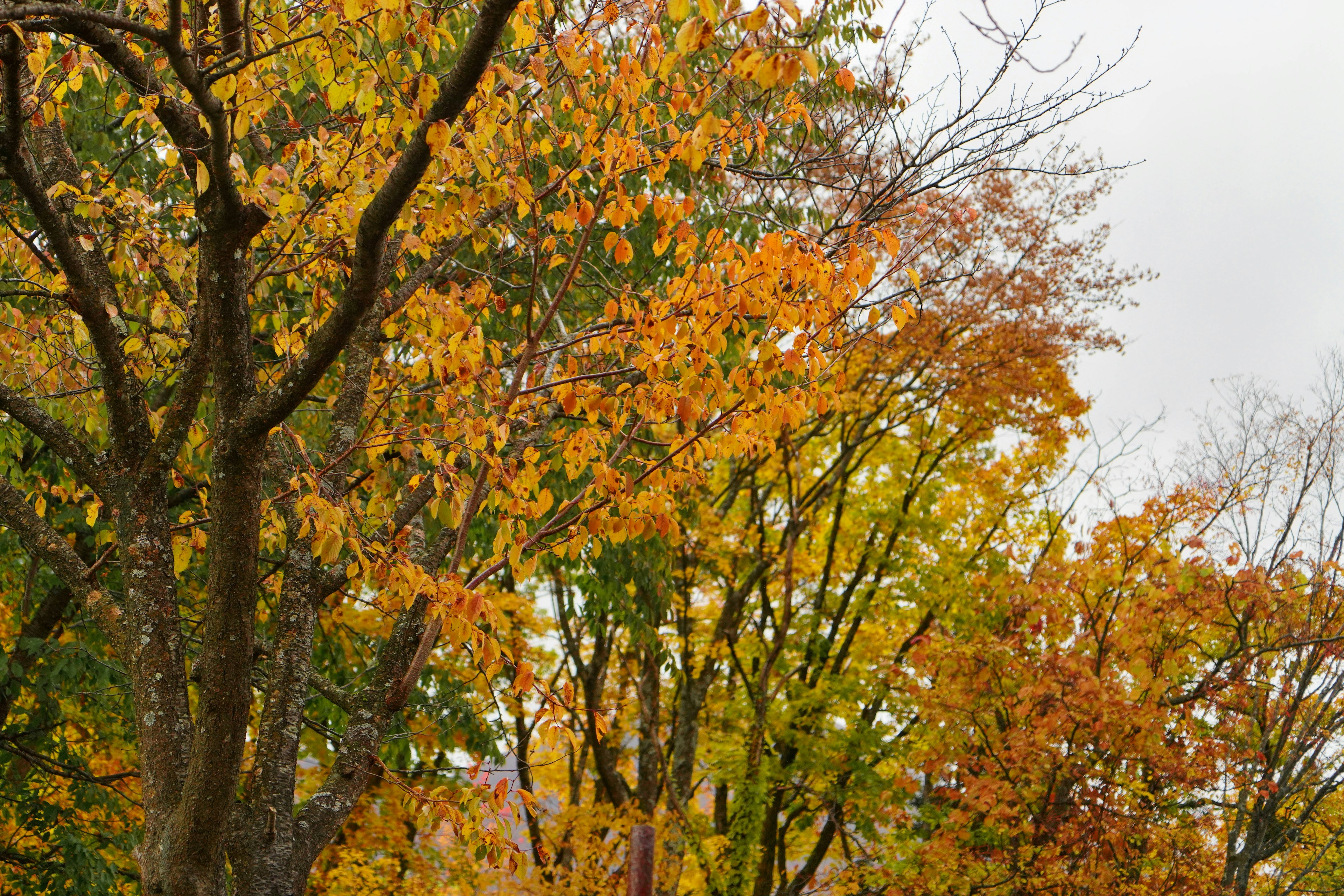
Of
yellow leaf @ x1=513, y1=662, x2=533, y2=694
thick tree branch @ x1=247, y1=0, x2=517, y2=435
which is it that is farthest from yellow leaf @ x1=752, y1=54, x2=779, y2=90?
yellow leaf @ x1=513, y1=662, x2=533, y2=694

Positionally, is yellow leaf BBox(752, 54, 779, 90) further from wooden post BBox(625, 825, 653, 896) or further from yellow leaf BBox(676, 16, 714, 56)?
wooden post BBox(625, 825, 653, 896)

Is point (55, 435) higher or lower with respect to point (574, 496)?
lower

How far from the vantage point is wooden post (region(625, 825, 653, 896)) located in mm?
5441

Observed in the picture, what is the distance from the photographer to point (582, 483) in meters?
7.77

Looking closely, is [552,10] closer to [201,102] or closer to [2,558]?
[201,102]

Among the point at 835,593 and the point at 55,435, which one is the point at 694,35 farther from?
the point at 835,593

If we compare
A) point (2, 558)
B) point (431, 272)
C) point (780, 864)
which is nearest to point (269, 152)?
point (431, 272)

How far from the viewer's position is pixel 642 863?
5473 millimetres

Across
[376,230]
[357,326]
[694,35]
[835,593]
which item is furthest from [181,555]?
[835,593]

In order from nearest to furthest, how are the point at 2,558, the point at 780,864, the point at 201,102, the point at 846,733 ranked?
1. the point at 201,102
2. the point at 2,558
3. the point at 846,733
4. the point at 780,864

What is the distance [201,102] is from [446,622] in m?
1.92

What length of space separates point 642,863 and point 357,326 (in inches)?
131

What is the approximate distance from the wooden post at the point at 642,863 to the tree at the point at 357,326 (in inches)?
57.2

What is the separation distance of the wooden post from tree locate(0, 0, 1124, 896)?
4.77 ft
